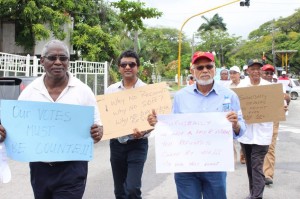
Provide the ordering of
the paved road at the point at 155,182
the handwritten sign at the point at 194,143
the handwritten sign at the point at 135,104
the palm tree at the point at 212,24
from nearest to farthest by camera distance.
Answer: the handwritten sign at the point at 194,143 → the handwritten sign at the point at 135,104 → the paved road at the point at 155,182 → the palm tree at the point at 212,24

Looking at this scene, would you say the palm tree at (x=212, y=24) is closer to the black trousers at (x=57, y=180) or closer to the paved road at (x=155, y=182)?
the paved road at (x=155, y=182)

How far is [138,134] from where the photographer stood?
14.3 ft

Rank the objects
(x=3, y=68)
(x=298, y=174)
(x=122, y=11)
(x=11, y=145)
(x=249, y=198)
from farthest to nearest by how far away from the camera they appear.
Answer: (x=122, y=11) < (x=3, y=68) < (x=298, y=174) < (x=249, y=198) < (x=11, y=145)

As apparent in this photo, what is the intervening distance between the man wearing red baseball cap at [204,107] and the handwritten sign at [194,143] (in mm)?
87

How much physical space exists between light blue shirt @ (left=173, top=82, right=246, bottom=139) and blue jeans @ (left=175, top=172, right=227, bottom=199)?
40 cm

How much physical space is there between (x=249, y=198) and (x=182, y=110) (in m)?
2.41

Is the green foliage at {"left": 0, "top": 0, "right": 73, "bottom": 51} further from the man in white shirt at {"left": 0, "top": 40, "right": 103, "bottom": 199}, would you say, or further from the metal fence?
the man in white shirt at {"left": 0, "top": 40, "right": 103, "bottom": 199}

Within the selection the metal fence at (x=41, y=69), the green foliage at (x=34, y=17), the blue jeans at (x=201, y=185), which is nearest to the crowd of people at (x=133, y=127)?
the blue jeans at (x=201, y=185)

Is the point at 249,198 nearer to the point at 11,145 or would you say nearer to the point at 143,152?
the point at 143,152

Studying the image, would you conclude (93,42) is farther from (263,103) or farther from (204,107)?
(204,107)

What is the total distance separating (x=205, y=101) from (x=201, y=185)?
0.69 meters

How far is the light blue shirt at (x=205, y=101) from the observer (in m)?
3.55

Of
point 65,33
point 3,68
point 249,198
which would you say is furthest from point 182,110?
point 65,33

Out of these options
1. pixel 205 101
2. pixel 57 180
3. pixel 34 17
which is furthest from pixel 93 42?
pixel 57 180
